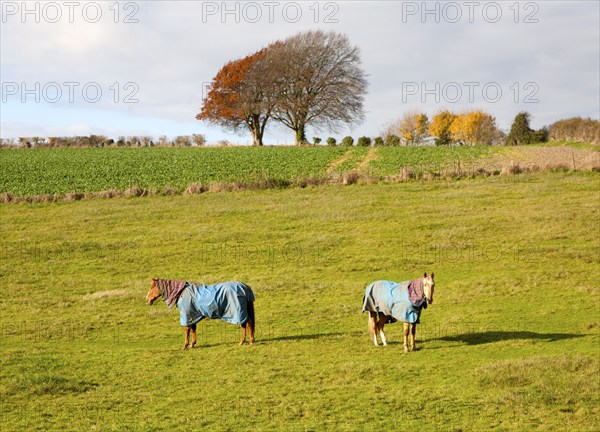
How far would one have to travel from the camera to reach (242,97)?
325 ft

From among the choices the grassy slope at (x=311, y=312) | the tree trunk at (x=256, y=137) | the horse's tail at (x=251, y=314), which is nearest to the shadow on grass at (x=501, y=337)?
the grassy slope at (x=311, y=312)

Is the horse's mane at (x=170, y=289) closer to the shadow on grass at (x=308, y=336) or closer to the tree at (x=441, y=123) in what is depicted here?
the shadow on grass at (x=308, y=336)

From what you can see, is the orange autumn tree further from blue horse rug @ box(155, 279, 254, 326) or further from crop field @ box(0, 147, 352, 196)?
blue horse rug @ box(155, 279, 254, 326)

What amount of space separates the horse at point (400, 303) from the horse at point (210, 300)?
3.20 metres

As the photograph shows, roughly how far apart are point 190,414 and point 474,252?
21.6 m

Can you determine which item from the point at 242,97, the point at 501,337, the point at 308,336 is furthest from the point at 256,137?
the point at 501,337

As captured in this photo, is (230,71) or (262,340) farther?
(230,71)

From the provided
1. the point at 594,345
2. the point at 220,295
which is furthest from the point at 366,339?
the point at 594,345

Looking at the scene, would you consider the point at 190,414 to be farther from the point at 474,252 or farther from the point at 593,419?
the point at 474,252

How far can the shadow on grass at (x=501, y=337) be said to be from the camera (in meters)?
20.5

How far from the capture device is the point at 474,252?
111 ft

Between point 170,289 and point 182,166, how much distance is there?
154ft

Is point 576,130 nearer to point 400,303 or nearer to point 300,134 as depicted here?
point 300,134

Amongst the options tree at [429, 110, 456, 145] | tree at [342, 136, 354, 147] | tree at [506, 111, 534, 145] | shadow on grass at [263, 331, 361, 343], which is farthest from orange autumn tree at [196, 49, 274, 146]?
shadow on grass at [263, 331, 361, 343]
